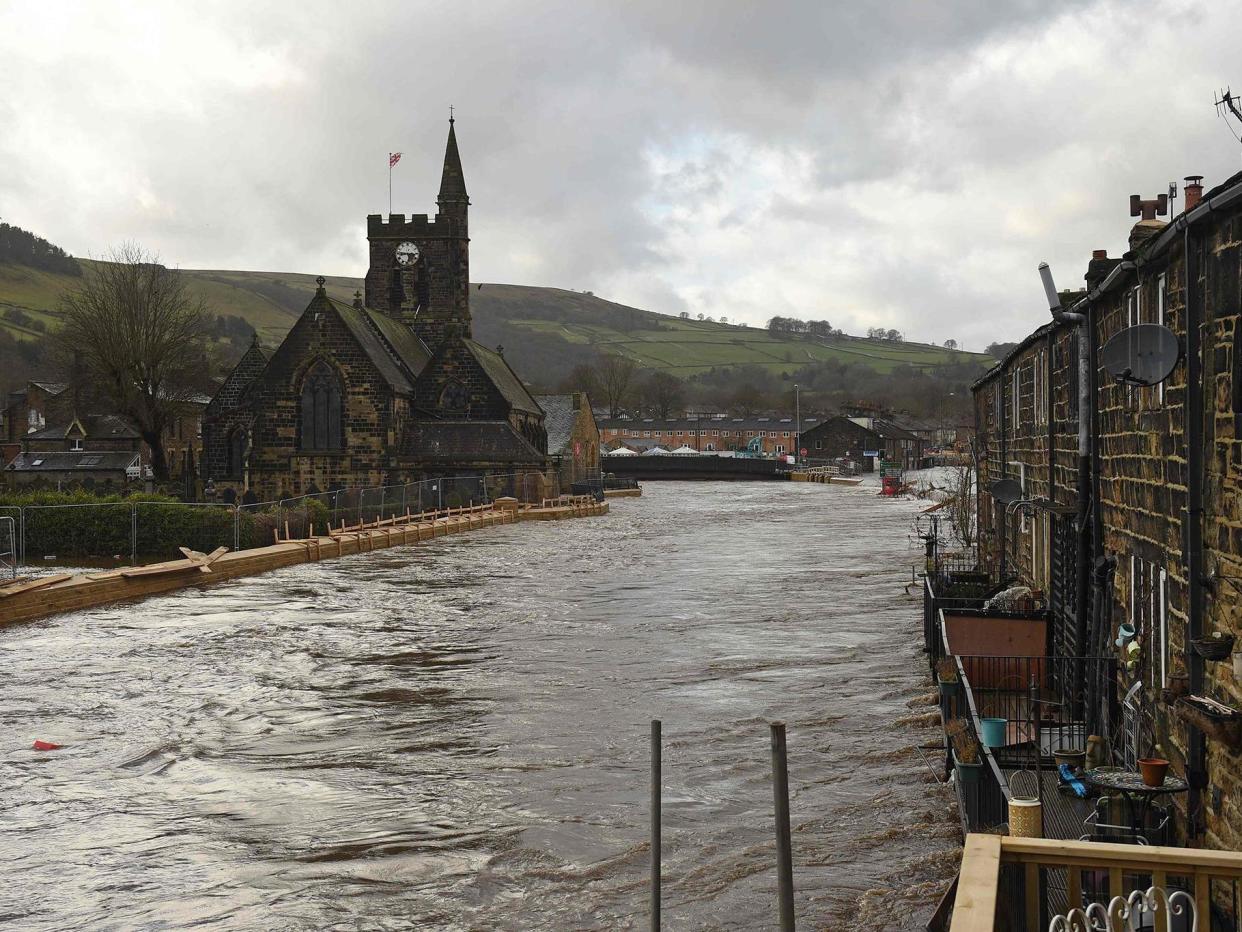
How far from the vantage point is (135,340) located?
201ft

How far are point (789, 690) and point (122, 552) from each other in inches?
970

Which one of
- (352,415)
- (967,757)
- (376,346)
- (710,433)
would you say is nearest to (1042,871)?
(967,757)

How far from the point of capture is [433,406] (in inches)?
2496

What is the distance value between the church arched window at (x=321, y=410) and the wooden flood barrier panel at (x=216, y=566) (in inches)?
428

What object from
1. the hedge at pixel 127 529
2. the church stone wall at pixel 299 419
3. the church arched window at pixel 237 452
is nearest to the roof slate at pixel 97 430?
the church arched window at pixel 237 452

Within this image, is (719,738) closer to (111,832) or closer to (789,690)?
(789,690)

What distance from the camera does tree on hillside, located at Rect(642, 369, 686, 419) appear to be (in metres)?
186

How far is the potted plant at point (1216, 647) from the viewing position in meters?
8.09

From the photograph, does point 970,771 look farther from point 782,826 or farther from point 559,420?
point 559,420

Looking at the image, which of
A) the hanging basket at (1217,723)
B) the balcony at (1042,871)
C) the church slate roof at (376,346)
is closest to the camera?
the balcony at (1042,871)

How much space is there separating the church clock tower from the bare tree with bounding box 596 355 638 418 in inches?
3964

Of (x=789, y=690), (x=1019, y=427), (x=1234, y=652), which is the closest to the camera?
(x=1234, y=652)

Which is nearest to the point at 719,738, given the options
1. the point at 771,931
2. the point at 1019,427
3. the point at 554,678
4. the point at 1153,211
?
the point at 554,678

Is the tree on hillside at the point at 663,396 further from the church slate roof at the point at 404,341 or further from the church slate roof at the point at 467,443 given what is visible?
the church slate roof at the point at 467,443
